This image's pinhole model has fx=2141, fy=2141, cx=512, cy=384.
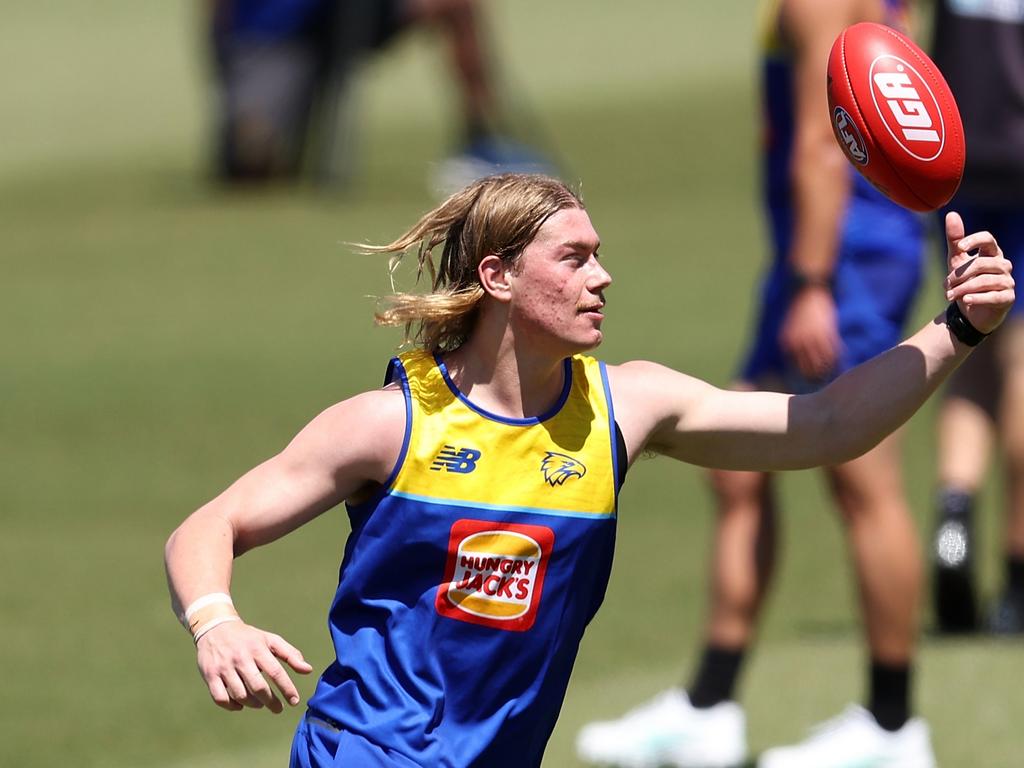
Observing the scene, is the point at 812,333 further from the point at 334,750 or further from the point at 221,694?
the point at 221,694

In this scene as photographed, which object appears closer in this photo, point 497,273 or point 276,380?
point 497,273

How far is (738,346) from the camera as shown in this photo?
11945 mm

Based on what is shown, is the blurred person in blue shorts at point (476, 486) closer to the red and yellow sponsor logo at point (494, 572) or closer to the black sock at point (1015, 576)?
the red and yellow sponsor logo at point (494, 572)

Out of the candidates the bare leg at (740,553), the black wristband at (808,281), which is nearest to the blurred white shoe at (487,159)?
the bare leg at (740,553)

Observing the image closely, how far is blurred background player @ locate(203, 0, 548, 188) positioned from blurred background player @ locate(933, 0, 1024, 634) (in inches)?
391

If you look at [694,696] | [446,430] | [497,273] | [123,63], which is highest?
[497,273]

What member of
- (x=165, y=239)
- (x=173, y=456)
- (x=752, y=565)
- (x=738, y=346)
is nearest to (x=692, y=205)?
(x=165, y=239)

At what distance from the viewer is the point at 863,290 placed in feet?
19.1

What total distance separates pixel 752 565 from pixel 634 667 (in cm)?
118

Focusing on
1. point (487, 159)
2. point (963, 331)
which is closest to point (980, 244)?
point (963, 331)

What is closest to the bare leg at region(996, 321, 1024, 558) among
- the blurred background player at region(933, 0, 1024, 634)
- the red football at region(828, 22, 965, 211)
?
the blurred background player at region(933, 0, 1024, 634)

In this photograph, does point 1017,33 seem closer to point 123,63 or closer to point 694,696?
point 694,696

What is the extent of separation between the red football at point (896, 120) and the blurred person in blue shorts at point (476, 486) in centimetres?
24

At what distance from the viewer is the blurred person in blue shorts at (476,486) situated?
12.6 feet
